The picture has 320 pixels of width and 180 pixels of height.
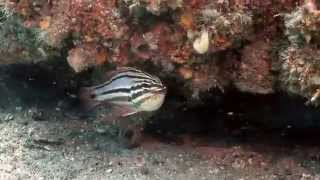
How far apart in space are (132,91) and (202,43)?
751 millimetres

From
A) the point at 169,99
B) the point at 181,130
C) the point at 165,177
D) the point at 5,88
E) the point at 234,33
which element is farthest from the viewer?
the point at 5,88

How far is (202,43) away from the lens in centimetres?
343

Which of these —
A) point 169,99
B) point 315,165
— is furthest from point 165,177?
point 315,165

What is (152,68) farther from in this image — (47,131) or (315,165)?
(315,165)

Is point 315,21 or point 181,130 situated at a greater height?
point 315,21

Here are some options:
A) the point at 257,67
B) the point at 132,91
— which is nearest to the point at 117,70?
the point at 132,91

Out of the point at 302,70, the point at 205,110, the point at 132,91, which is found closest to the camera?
the point at 302,70

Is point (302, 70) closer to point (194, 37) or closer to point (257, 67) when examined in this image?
point (257, 67)

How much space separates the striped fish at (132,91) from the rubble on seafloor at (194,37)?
0.61ft

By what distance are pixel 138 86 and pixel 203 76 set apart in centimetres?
56

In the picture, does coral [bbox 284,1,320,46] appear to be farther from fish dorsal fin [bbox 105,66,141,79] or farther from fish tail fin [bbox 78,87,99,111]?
fish tail fin [bbox 78,87,99,111]

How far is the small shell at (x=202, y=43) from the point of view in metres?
3.42

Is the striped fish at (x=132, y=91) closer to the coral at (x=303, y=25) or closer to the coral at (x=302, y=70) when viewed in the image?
the coral at (x=302, y=70)

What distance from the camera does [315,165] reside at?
425cm
